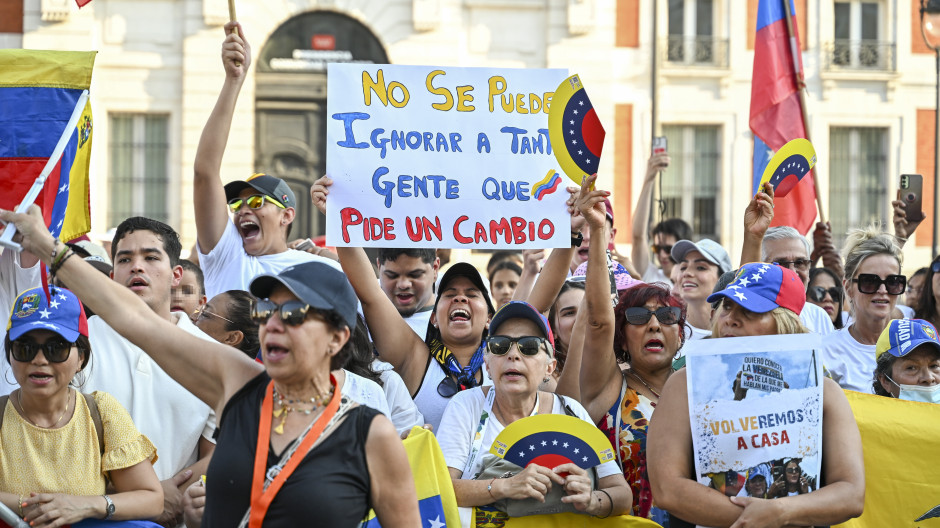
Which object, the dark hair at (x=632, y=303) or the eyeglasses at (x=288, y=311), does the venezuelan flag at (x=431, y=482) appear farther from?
the dark hair at (x=632, y=303)

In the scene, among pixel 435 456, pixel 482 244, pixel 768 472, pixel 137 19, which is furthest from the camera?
pixel 137 19

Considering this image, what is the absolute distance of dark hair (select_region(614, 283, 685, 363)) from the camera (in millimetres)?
4820

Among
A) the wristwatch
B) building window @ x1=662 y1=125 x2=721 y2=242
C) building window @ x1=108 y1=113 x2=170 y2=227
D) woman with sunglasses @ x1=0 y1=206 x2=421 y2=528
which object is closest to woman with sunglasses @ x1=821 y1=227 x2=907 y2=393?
woman with sunglasses @ x1=0 y1=206 x2=421 y2=528

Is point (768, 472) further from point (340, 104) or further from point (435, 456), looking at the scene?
point (340, 104)

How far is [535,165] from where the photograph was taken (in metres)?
5.44

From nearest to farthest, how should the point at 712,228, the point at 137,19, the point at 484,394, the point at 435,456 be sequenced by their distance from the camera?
the point at 435,456
the point at 484,394
the point at 137,19
the point at 712,228

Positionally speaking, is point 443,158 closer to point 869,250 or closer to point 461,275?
point 461,275

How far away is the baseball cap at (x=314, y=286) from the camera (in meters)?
3.02

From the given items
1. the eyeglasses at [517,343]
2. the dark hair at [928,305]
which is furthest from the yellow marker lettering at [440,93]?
the dark hair at [928,305]

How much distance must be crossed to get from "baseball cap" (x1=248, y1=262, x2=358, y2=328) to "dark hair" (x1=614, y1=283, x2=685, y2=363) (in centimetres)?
196

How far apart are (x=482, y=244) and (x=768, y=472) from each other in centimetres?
201

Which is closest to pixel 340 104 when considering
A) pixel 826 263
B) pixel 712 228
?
pixel 826 263

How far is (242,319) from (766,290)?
7.61 ft

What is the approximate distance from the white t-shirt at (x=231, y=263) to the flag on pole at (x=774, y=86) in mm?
3931
